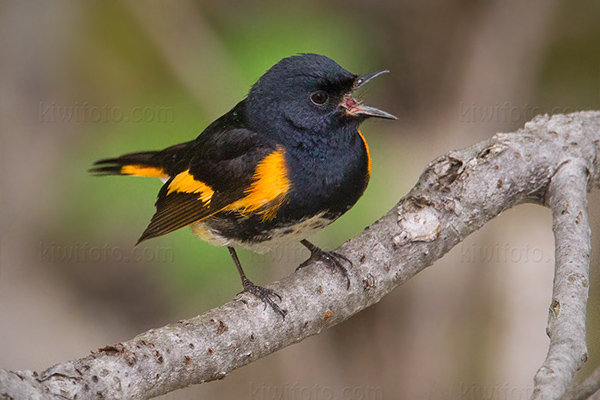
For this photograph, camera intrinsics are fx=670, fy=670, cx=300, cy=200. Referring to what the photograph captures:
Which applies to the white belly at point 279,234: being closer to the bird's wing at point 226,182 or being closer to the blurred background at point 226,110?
the bird's wing at point 226,182

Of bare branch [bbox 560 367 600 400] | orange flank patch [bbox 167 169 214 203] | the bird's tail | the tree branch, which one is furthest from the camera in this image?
the bird's tail

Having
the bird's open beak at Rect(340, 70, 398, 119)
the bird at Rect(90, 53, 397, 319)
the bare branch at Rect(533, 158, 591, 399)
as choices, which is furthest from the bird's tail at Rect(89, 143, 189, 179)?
the bare branch at Rect(533, 158, 591, 399)

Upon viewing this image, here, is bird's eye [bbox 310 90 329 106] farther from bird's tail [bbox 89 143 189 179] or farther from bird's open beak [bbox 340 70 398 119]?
bird's tail [bbox 89 143 189 179]

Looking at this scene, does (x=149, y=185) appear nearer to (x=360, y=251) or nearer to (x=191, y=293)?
(x=191, y=293)

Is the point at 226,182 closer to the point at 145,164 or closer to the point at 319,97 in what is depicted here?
the point at 319,97

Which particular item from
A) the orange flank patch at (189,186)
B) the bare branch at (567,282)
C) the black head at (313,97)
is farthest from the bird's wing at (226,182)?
the bare branch at (567,282)

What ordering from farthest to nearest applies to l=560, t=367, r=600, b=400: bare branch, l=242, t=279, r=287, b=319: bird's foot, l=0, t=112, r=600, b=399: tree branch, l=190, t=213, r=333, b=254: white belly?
l=190, t=213, r=333, b=254: white belly, l=242, t=279, r=287, b=319: bird's foot, l=0, t=112, r=600, b=399: tree branch, l=560, t=367, r=600, b=400: bare branch
